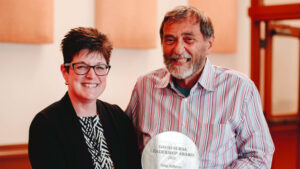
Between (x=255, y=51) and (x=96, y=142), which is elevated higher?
(x=255, y=51)

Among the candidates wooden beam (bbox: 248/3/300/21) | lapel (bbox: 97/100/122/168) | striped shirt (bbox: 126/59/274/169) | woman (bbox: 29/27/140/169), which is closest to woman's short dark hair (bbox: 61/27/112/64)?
woman (bbox: 29/27/140/169)

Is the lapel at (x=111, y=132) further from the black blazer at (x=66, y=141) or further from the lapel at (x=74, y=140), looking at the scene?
the lapel at (x=74, y=140)

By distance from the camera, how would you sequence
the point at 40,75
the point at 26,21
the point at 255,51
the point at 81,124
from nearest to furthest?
the point at 81,124
the point at 26,21
the point at 40,75
the point at 255,51

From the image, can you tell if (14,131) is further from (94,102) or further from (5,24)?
(94,102)

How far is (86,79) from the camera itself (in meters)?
1.75

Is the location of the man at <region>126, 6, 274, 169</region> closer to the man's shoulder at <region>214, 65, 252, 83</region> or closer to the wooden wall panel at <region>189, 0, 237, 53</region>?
the man's shoulder at <region>214, 65, 252, 83</region>

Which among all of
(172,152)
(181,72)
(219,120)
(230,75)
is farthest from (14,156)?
(230,75)

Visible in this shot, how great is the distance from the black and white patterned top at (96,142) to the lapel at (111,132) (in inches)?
0.8

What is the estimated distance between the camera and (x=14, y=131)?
2.56 metres

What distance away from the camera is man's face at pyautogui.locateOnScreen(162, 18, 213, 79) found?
6.35ft

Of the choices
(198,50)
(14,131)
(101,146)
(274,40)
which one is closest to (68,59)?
(101,146)

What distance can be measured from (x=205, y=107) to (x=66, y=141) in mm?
744

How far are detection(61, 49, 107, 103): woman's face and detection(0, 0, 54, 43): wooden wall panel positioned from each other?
0.87 metres

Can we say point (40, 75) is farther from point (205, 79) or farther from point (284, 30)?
point (284, 30)
